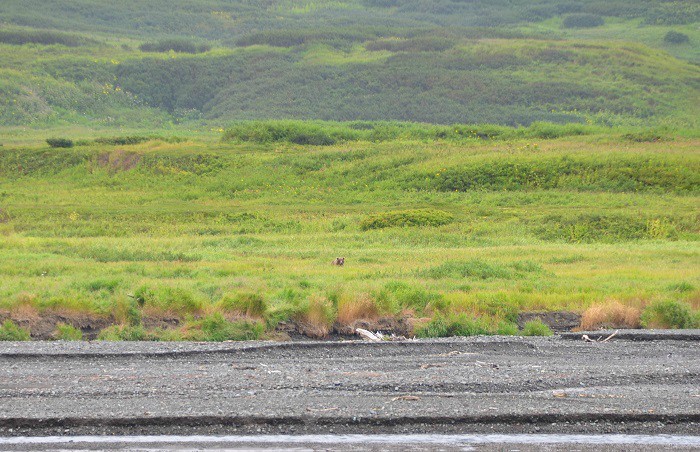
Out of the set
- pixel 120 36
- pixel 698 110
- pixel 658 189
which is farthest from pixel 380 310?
pixel 120 36

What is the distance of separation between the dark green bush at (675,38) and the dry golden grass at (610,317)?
104655 mm

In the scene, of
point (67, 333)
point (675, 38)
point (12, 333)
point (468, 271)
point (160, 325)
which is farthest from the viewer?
point (675, 38)

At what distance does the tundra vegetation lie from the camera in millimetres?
17594

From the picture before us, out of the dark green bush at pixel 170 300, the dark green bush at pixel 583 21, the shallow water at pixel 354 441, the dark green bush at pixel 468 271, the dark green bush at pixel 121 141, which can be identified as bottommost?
the dark green bush at pixel 121 141

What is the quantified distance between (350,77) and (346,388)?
257ft

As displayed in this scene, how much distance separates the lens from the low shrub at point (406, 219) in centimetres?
3156

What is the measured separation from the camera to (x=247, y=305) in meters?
17.0

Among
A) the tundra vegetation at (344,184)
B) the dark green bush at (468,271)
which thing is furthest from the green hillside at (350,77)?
the dark green bush at (468,271)

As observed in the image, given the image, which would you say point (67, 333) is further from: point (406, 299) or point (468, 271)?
point (468, 271)

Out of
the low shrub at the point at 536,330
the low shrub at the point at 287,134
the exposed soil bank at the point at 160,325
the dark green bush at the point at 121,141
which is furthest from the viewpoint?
the low shrub at the point at 287,134

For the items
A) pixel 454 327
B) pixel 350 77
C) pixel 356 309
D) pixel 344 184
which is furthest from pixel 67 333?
pixel 350 77

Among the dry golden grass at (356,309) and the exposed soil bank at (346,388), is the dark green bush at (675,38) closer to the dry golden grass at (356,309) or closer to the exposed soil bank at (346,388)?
the dry golden grass at (356,309)

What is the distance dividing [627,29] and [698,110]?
49.8 metres

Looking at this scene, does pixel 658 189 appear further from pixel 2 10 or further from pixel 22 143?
pixel 2 10
